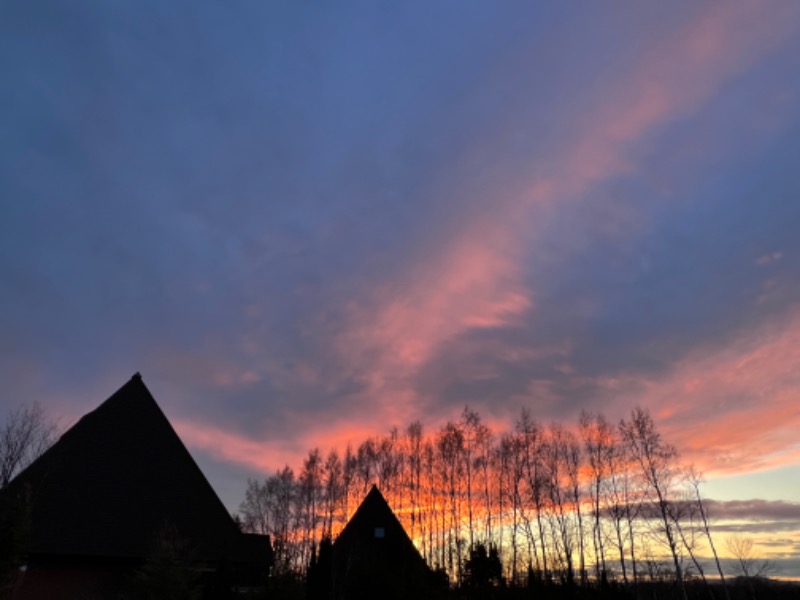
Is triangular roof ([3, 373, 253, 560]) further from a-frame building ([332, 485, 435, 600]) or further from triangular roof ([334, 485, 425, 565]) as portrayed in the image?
triangular roof ([334, 485, 425, 565])

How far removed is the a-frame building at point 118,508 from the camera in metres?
21.9

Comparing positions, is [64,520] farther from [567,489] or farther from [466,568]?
[567,489]

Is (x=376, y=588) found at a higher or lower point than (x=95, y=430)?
lower

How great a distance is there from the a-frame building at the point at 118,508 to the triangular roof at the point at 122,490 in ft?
0.14

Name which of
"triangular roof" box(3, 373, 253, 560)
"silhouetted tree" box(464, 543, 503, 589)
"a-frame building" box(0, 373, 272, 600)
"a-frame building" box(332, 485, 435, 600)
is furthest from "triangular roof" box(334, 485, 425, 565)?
"triangular roof" box(3, 373, 253, 560)

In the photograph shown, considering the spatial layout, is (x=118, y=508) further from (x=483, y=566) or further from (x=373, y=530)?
(x=483, y=566)

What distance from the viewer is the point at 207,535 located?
2558 cm

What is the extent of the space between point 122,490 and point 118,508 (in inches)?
40.6

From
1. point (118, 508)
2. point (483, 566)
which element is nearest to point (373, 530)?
point (483, 566)

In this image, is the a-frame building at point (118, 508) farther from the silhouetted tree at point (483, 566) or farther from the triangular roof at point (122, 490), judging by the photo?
the silhouetted tree at point (483, 566)

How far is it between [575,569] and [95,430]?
160ft

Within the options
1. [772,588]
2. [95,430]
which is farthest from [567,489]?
[772,588]

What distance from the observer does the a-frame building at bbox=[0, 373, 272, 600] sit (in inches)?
861

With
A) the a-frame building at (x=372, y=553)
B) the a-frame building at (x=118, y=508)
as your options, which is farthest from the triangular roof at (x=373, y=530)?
the a-frame building at (x=118, y=508)
